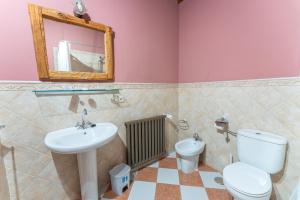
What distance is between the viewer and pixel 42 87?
1283 millimetres

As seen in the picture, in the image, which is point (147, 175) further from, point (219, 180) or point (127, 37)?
point (127, 37)

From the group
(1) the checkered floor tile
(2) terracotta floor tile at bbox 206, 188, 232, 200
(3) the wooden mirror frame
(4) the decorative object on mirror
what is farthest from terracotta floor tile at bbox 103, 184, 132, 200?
(4) the decorative object on mirror

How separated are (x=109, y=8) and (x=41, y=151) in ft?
5.20

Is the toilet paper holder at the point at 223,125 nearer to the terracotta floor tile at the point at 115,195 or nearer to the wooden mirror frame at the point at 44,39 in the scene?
the terracotta floor tile at the point at 115,195

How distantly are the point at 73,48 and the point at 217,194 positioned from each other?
2.12m

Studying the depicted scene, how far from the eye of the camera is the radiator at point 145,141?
73.6 inches

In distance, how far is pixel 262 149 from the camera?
135 centimetres

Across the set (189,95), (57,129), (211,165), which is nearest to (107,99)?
(57,129)

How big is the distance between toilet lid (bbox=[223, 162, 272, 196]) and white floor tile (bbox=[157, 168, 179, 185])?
2.29 feet

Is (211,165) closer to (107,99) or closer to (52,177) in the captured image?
(107,99)

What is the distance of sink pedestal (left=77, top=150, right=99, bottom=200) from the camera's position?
1.34 meters

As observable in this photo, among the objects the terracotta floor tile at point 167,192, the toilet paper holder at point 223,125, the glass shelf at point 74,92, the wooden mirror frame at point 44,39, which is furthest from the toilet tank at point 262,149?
the wooden mirror frame at point 44,39

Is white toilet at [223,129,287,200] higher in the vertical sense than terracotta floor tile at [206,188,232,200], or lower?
higher

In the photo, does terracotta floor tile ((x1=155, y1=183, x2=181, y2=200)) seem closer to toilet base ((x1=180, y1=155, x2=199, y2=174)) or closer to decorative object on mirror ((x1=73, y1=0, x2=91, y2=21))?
toilet base ((x1=180, y1=155, x2=199, y2=174))
